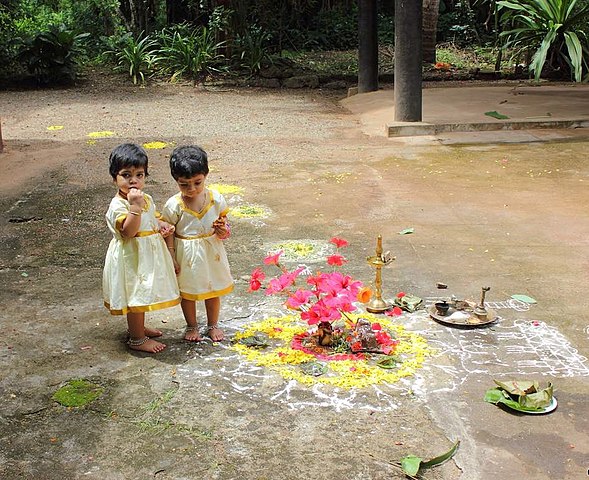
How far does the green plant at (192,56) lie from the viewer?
45.1ft

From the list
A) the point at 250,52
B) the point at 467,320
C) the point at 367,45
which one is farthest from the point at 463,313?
the point at 250,52

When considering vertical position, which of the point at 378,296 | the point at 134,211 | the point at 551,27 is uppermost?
the point at 551,27

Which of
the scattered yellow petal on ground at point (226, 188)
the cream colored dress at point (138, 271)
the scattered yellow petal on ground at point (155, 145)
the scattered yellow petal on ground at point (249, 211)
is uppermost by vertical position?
the cream colored dress at point (138, 271)

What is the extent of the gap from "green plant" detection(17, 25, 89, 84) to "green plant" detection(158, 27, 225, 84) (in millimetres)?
1635

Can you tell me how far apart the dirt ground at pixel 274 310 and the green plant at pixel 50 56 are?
19.3 feet

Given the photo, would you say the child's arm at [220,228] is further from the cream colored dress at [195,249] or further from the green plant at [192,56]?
the green plant at [192,56]

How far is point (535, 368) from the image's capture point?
10.4ft

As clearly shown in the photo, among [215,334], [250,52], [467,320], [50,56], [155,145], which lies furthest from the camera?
[250,52]

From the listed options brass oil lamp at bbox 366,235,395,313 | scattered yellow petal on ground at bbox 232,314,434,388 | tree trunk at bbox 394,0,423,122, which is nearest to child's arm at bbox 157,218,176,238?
scattered yellow petal on ground at bbox 232,314,434,388

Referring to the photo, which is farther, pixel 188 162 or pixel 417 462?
pixel 188 162

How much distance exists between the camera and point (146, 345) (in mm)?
3377

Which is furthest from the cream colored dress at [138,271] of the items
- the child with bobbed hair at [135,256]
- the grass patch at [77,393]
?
the grass patch at [77,393]

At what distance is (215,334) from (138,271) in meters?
0.46

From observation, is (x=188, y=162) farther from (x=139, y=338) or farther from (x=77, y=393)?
(x=77, y=393)
